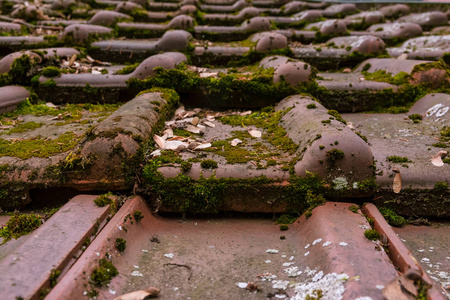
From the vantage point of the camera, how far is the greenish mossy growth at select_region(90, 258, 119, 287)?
1123 mm

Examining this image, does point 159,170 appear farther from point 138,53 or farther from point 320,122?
point 138,53

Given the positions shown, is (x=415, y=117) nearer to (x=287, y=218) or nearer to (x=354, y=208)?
(x=354, y=208)

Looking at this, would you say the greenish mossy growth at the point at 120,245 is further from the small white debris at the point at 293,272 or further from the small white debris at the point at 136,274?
the small white debris at the point at 293,272

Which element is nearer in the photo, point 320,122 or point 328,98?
point 320,122

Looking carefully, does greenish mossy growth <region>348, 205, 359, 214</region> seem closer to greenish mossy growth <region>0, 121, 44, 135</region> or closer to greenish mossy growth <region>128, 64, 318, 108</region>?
greenish mossy growth <region>128, 64, 318, 108</region>

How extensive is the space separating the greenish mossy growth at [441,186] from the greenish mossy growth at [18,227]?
1.83 m

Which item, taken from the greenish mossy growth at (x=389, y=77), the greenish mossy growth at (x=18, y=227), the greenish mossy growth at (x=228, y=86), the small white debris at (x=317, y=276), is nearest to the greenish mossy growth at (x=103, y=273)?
the greenish mossy growth at (x=18, y=227)

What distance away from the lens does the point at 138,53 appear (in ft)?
12.6

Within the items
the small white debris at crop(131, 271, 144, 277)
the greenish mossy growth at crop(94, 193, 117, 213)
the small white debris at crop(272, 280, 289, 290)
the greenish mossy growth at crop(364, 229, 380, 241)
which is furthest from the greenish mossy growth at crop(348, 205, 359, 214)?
the greenish mossy growth at crop(94, 193, 117, 213)

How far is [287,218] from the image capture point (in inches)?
64.7

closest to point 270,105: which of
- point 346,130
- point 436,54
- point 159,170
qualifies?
point 346,130

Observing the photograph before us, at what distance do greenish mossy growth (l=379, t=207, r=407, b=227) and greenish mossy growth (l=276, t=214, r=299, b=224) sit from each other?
42 centimetres

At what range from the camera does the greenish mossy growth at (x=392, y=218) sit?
164 cm

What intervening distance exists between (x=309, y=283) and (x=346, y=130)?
2.90ft
